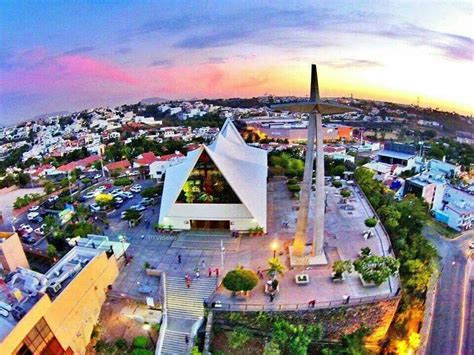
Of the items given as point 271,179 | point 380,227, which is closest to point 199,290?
point 380,227

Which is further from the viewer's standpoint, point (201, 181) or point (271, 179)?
point (271, 179)

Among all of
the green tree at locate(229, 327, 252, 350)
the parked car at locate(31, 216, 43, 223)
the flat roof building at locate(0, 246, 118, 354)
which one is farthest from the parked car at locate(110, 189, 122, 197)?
the green tree at locate(229, 327, 252, 350)

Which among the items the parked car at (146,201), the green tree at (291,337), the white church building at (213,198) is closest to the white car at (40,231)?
the parked car at (146,201)

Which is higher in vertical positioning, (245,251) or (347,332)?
(245,251)

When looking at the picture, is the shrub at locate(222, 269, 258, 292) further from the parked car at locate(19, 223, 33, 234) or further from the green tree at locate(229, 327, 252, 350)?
the parked car at locate(19, 223, 33, 234)

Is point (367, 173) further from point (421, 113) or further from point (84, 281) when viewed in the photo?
point (421, 113)

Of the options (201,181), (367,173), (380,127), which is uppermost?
(201,181)

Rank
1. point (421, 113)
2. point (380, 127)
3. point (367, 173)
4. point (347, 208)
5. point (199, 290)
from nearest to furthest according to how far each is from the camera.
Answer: point (199, 290)
point (347, 208)
point (367, 173)
point (380, 127)
point (421, 113)

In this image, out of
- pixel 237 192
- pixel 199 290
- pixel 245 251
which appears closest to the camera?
pixel 199 290
